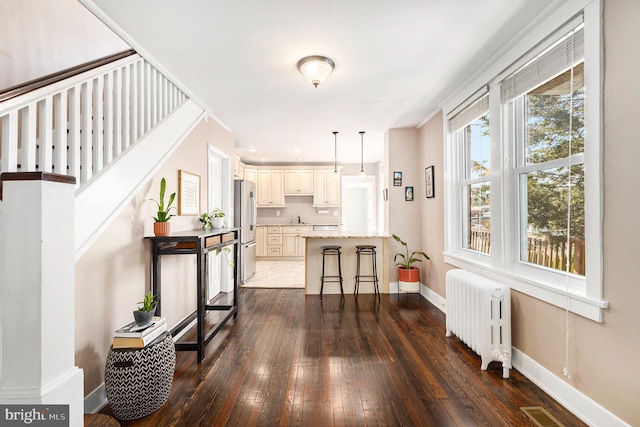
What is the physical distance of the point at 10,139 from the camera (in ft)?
4.21

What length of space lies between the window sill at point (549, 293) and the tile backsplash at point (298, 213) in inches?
210

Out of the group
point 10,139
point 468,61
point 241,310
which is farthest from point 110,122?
point 468,61

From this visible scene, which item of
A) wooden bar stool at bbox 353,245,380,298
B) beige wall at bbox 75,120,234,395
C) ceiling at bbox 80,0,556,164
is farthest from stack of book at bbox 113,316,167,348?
wooden bar stool at bbox 353,245,380,298

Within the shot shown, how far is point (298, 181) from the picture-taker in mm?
7934

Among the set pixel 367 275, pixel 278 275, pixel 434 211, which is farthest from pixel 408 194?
pixel 278 275

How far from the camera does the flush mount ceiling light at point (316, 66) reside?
8.27 feet

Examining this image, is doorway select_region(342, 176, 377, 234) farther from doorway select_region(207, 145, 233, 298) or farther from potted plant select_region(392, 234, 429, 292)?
doorway select_region(207, 145, 233, 298)

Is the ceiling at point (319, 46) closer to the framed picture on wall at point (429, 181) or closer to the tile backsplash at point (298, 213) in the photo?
the framed picture on wall at point (429, 181)

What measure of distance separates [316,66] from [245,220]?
327 cm

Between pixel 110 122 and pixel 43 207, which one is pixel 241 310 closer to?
pixel 110 122

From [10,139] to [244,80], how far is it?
2.07 meters

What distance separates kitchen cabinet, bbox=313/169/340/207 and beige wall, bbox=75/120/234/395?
15.1ft

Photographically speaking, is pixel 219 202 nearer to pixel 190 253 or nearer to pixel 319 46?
pixel 190 253

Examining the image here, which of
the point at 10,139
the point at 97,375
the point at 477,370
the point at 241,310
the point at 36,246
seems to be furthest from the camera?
the point at 241,310
